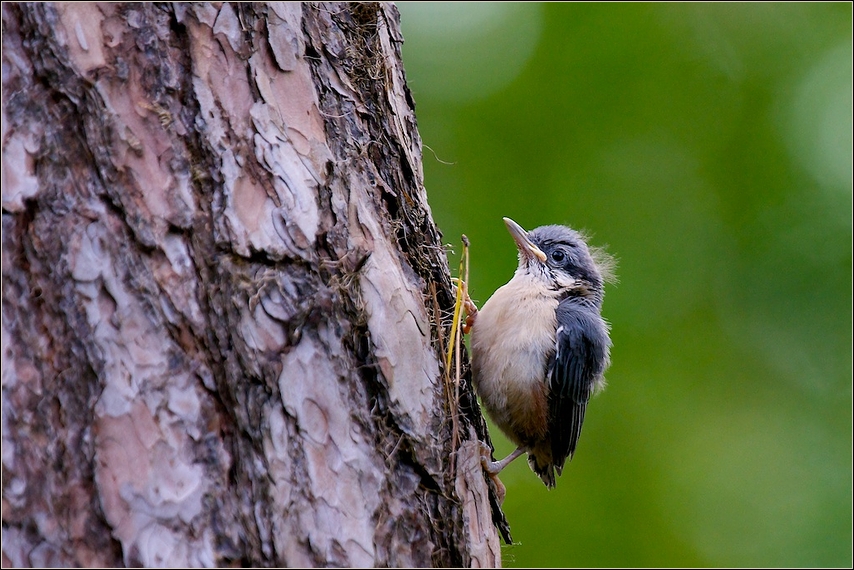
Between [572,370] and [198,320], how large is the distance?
2.28 m

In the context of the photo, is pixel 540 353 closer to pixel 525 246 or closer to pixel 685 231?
pixel 525 246

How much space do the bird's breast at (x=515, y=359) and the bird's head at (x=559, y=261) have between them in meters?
0.22

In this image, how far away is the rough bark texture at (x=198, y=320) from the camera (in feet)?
5.57

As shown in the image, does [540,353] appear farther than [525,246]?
No

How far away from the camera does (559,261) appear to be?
404cm

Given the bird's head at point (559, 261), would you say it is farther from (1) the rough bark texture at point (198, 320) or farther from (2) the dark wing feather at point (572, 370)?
(1) the rough bark texture at point (198, 320)

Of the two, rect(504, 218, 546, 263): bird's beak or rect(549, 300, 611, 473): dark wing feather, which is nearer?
rect(549, 300, 611, 473): dark wing feather

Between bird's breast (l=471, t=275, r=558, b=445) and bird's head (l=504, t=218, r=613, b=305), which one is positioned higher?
bird's head (l=504, t=218, r=613, b=305)

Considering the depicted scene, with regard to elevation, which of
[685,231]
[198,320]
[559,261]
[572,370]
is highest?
[685,231]

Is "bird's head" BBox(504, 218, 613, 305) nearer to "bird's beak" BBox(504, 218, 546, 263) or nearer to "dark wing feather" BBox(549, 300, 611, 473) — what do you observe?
"bird's beak" BBox(504, 218, 546, 263)

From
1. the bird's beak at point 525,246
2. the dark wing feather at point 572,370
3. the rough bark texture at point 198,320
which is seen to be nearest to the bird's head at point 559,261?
the bird's beak at point 525,246

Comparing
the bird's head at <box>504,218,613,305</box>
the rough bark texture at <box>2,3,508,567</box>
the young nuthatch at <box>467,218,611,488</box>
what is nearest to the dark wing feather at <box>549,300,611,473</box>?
the young nuthatch at <box>467,218,611,488</box>

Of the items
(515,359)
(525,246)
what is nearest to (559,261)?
(525,246)

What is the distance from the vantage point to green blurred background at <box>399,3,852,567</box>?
5.43 m
